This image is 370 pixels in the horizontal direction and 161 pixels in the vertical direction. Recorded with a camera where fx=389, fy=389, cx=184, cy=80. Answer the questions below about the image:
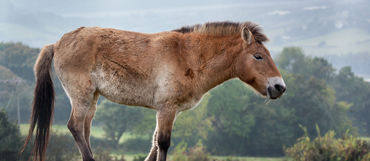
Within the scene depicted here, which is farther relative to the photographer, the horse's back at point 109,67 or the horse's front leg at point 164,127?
the horse's back at point 109,67

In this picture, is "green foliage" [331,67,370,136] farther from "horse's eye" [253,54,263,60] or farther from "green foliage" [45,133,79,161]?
"horse's eye" [253,54,263,60]

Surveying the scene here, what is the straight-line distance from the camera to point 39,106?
770 centimetres

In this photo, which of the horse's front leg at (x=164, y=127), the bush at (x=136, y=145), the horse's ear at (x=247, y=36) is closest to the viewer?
the horse's front leg at (x=164, y=127)

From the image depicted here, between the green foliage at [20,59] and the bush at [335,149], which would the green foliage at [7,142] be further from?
the green foliage at [20,59]

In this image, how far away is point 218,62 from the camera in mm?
7613

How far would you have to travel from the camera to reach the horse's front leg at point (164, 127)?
7.08 m

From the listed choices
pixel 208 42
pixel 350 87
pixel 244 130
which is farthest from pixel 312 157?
pixel 350 87

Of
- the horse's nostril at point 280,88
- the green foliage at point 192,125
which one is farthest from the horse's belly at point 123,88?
the green foliage at point 192,125

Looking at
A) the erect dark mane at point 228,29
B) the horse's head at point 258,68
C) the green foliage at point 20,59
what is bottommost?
the horse's head at point 258,68

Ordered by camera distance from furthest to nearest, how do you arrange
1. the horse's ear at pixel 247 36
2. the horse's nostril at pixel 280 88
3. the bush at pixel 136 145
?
the bush at pixel 136 145
the horse's ear at pixel 247 36
the horse's nostril at pixel 280 88

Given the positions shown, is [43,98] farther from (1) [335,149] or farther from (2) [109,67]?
(1) [335,149]

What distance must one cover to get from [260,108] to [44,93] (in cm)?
8069

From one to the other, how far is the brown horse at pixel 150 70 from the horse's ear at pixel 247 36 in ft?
0.06

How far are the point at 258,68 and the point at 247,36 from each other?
2.12 feet
